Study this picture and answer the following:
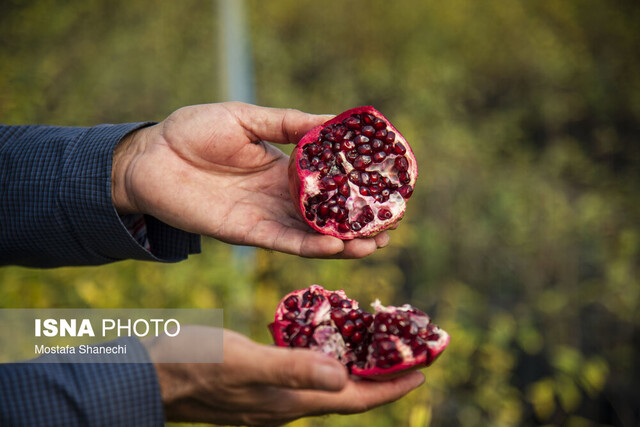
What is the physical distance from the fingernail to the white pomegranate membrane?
18.0 inches

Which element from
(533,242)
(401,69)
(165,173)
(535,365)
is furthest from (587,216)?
(165,173)

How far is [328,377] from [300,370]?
7 centimetres

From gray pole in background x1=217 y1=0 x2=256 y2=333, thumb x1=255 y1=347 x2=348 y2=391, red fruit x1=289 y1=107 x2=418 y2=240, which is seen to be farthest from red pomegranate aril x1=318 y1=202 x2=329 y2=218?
gray pole in background x1=217 y1=0 x2=256 y2=333

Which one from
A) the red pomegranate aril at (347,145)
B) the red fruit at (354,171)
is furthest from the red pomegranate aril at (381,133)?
the red pomegranate aril at (347,145)

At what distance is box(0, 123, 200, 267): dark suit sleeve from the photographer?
7.56 ft

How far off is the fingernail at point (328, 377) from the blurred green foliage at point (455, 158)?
1.60m

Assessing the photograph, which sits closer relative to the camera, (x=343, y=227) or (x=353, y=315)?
(x=353, y=315)

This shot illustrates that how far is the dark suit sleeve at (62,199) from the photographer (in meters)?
2.30

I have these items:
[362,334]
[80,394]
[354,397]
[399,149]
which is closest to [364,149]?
[399,149]

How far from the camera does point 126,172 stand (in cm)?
237

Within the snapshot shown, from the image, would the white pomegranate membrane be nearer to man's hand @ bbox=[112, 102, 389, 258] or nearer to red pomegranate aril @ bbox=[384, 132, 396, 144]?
man's hand @ bbox=[112, 102, 389, 258]

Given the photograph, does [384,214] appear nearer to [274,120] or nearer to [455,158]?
[274,120]

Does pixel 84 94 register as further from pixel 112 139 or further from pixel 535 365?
pixel 535 365

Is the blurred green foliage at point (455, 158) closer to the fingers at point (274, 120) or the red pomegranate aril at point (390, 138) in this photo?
the red pomegranate aril at point (390, 138)
